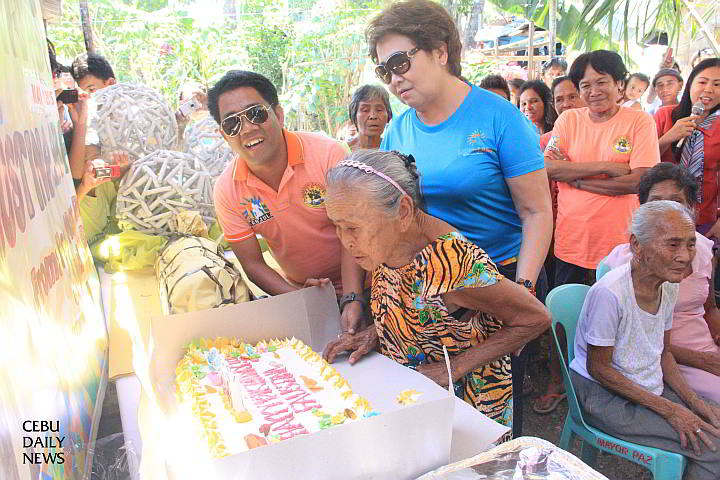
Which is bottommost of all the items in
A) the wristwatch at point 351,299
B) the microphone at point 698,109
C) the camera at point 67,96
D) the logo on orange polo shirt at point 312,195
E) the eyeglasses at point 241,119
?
the wristwatch at point 351,299

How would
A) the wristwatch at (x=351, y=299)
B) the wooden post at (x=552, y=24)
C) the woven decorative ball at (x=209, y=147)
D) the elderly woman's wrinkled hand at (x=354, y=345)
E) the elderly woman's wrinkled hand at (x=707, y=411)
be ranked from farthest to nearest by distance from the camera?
the wooden post at (x=552, y=24) → the woven decorative ball at (x=209, y=147) → the elderly woman's wrinkled hand at (x=707, y=411) → the wristwatch at (x=351, y=299) → the elderly woman's wrinkled hand at (x=354, y=345)

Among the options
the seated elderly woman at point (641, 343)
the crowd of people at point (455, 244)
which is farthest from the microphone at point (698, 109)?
the seated elderly woman at point (641, 343)

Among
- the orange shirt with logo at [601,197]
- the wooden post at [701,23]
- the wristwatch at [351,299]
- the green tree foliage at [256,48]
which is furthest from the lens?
the green tree foliage at [256,48]

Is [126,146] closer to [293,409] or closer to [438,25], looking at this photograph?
[438,25]

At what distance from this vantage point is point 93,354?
175cm

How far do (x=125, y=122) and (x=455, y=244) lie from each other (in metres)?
1.99

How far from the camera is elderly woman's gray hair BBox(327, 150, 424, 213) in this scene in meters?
1.38

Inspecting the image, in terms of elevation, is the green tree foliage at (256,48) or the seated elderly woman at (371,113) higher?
the green tree foliage at (256,48)

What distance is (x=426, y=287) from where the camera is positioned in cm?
143

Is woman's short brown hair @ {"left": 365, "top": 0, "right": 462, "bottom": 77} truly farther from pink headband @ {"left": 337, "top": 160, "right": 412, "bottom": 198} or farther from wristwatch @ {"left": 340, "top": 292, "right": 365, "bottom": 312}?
wristwatch @ {"left": 340, "top": 292, "right": 365, "bottom": 312}

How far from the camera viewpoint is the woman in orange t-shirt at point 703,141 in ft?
11.1

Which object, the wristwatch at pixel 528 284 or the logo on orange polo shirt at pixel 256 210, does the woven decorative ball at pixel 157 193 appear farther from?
the wristwatch at pixel 528 284

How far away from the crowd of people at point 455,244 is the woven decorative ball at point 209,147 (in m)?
0.40

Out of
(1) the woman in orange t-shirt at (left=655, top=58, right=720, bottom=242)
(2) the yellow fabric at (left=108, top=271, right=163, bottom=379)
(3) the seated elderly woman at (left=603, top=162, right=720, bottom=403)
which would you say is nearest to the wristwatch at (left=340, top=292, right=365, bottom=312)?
(2) the yellow fabric at (left=108, top=271, right=163, bottom=379)
